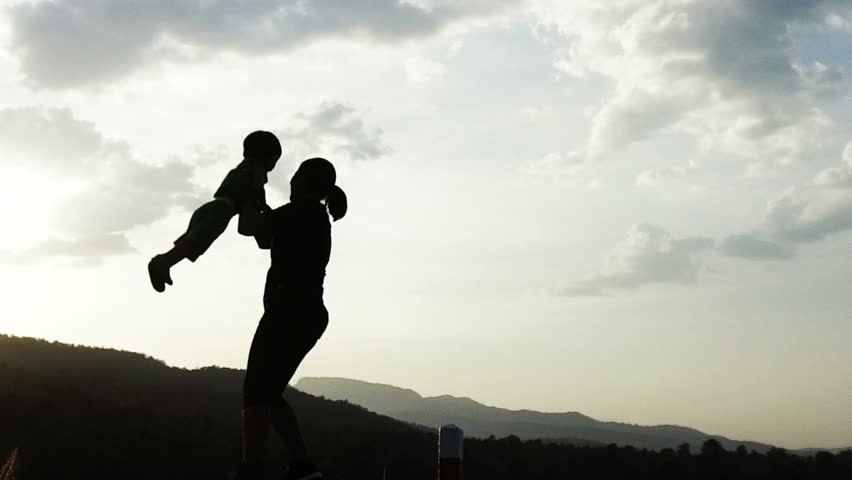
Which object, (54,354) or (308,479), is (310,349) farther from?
(54,354)

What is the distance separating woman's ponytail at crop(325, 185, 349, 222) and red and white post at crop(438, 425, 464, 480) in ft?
4.59

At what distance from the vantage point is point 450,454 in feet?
19.1

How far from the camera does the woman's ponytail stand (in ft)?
19.6

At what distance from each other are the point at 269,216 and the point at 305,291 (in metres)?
0.47

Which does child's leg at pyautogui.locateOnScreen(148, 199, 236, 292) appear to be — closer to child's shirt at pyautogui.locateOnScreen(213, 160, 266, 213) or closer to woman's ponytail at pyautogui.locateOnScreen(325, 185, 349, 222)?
child's shirt at pyautogui.locateOnScreen(213, 160, 266, 213)

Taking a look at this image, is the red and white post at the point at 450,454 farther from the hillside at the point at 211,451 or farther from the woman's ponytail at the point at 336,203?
the hillside at the point at 211,451

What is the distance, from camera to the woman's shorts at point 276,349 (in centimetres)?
558

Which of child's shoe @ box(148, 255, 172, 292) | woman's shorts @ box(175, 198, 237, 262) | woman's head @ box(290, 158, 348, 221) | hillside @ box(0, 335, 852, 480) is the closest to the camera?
child's shoe @ box(148, 255, 172, 292)

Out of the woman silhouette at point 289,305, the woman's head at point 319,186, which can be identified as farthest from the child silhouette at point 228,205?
the woman's head at point 319,186

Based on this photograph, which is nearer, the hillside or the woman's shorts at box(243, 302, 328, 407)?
the woman's shorts at box(243, 302, 328, 407)

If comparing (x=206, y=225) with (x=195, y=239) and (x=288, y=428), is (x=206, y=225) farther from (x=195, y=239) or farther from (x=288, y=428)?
(x=288, y=428)

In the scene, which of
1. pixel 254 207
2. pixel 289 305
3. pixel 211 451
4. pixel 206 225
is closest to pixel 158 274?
pixel 206 225

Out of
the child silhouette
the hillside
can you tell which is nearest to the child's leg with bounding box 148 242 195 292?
the child silhouette

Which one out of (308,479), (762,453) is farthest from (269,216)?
(762,453)
